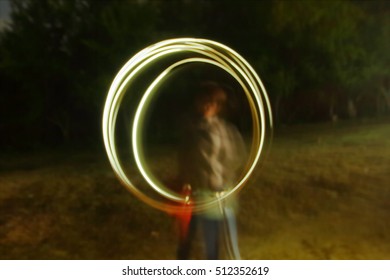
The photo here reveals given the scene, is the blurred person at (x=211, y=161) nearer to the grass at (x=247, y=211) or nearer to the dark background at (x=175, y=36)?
the grass at (x=247, y=211)

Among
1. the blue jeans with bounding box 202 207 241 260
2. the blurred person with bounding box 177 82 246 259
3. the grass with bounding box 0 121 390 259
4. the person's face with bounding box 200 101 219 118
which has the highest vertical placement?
the person's face with bounding box 200 101 219 118

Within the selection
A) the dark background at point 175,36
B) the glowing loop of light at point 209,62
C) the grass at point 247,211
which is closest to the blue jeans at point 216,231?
the grass at point 247,211

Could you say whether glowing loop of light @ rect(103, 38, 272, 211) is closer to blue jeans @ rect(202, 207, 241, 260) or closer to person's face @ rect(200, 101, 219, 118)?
blue jeans @ rect(202, 207, 241, 260)

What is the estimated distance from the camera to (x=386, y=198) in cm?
477

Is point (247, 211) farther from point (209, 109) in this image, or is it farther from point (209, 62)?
point (209, 109)

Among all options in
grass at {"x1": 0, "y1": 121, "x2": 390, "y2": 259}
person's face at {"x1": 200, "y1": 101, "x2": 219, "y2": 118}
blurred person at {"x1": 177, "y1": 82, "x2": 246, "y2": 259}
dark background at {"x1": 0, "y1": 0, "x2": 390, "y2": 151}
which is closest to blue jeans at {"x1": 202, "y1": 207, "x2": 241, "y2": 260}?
blurred person at {"x1": 177, "y1": 82, "x2": 246, "y2": 259}

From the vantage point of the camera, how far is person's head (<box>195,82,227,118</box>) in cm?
339

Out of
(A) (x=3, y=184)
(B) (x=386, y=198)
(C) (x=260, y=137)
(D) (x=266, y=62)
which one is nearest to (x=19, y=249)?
(A) (x=3, y=184)

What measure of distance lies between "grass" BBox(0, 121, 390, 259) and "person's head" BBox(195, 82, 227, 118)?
111cm

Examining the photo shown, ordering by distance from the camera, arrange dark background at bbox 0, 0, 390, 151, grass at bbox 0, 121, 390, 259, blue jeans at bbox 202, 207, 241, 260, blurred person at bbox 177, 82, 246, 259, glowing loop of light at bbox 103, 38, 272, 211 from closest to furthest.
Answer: blurred person at bbox 177, 82, 246, 259
blue jeans at bbox 202, 207, 241, 260
glowing loop of light at bbox 103, 38, 272, 211
grass at bbox 0, 121, 390, 259
dark background at bbox 0, 0, 390, 151

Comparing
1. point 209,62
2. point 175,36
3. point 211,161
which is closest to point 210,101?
point 211,161

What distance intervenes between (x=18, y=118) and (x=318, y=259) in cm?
444

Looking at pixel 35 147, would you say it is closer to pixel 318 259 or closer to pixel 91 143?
pixel 91 143

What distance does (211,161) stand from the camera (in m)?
3.30
